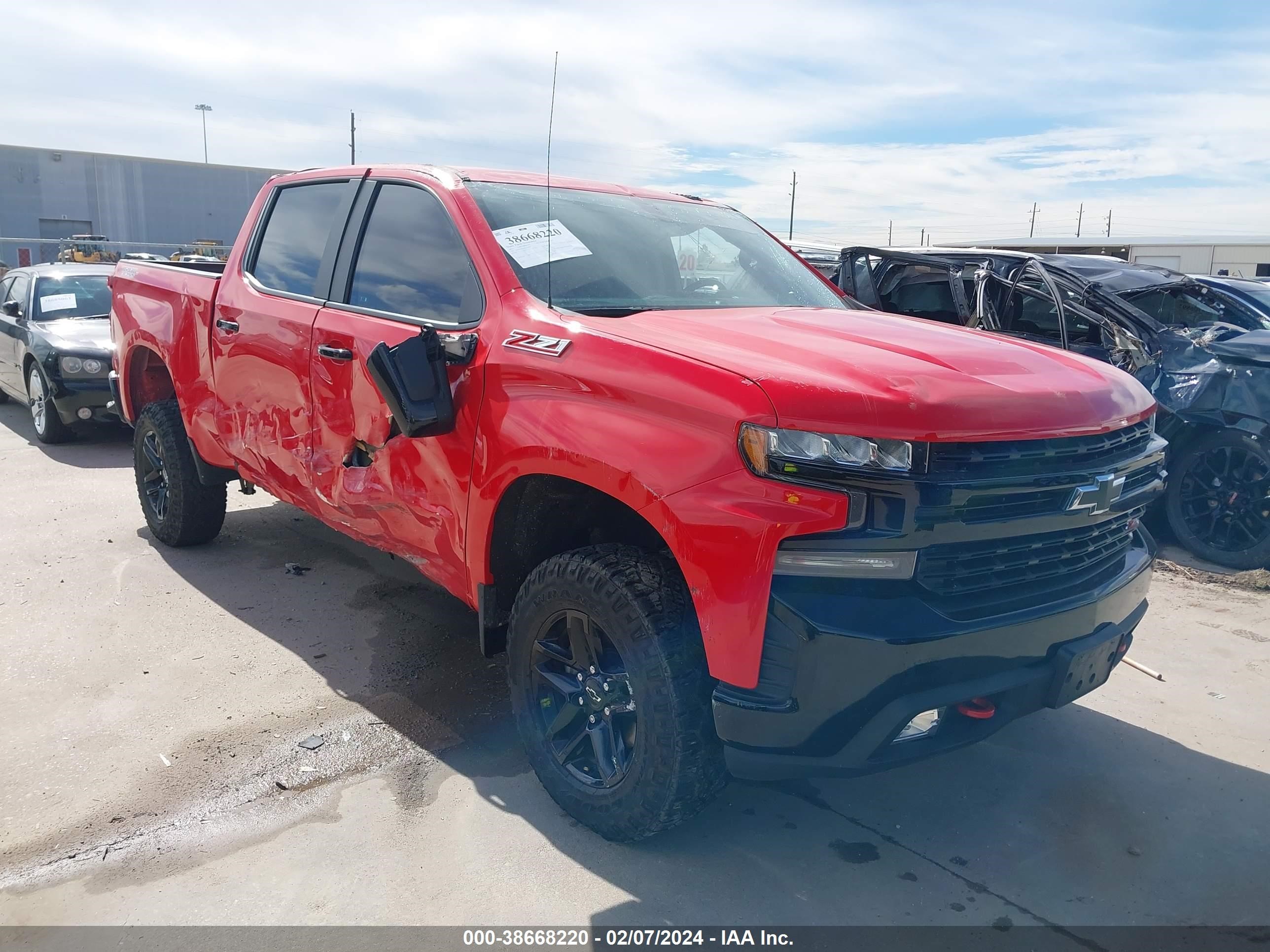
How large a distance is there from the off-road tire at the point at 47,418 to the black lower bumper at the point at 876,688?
8.13 metres

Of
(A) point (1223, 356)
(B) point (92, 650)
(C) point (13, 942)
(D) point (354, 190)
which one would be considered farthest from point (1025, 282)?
(C) point (13, 942)

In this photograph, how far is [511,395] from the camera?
291 cm

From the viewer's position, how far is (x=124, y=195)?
4078 cm

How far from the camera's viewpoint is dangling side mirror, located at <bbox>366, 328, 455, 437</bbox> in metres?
3.01

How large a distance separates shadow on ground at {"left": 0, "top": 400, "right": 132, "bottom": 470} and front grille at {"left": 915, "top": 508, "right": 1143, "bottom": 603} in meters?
7.41

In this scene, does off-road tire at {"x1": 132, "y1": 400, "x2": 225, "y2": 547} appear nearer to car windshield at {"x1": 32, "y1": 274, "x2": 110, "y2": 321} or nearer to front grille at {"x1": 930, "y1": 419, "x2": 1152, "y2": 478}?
front grille at {"x1": 930, "y1": 419, "x2": 1152, "y2": 478}

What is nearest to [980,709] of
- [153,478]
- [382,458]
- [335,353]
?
[382,458]

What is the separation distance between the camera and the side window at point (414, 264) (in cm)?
328

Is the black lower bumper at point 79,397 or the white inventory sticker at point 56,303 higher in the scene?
the white inventory sticker at point 56,303

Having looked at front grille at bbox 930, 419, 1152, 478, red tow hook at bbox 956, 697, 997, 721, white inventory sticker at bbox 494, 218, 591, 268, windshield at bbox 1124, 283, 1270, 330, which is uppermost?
white inventory sticker at bbox 494, 218, 591, 268

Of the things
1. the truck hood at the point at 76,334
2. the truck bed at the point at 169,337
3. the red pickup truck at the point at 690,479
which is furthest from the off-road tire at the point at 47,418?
the red pickup truck at the point at 690,479

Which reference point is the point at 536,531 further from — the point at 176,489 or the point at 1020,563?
the point at 176,489

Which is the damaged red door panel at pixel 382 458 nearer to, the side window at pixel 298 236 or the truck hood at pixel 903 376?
the side window at pixel 298 236

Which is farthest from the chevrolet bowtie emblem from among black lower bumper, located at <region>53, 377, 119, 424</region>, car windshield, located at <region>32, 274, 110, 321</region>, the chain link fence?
the chain link fence
